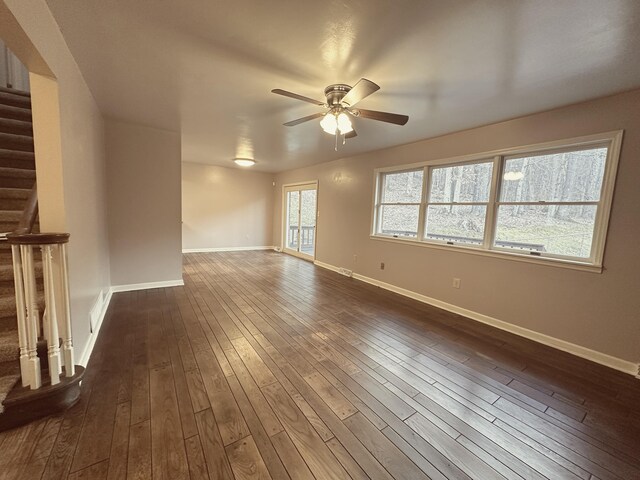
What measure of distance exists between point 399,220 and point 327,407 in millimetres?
3354

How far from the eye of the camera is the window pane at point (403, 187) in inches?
164

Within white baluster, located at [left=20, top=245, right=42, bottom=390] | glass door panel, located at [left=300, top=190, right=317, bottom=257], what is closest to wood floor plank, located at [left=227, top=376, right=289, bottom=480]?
white baluster, located at [left=20, top=245, right=42, bottom=390]

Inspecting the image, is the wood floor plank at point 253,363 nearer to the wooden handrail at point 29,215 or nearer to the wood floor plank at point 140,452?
the wood floor plank at point 140,452

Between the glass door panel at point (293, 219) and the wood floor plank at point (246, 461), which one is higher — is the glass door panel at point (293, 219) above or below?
above

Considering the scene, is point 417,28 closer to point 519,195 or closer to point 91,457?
point 519,195

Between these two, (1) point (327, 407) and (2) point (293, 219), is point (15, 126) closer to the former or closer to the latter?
(1) point (327, 407)

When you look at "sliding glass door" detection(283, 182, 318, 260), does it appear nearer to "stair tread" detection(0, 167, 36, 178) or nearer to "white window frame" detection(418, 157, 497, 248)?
"white window frame" detection(418, 157, 497, 248)

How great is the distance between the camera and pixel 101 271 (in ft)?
10.3

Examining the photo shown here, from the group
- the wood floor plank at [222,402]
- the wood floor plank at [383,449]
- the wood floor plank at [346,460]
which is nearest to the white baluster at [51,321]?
the wood floor plank at [222,402]

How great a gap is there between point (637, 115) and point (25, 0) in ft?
14.0

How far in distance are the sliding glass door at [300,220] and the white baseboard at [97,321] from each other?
4189mm

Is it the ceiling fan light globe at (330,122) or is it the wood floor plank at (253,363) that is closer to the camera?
the wood floor plank at (253,363)

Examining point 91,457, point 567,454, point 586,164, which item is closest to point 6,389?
point 91,457

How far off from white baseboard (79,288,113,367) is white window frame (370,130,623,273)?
3.99 m
